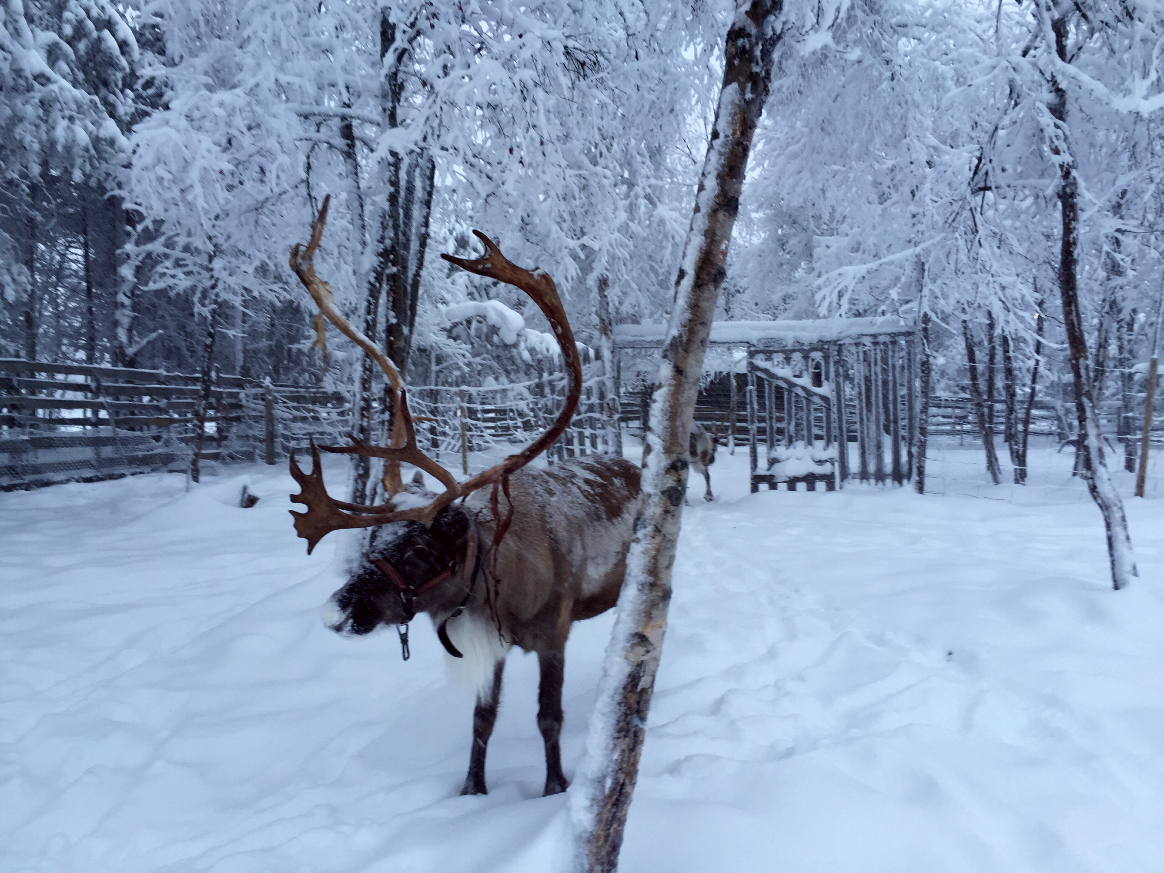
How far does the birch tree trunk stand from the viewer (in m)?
1.63

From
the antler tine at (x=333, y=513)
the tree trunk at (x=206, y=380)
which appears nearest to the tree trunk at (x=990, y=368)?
the antler tine at (x=333, y=513)

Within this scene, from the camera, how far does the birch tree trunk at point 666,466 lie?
1633 mm

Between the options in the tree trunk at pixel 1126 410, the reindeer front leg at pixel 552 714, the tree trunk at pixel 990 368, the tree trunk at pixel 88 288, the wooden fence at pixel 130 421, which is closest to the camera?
the reindeer front leg at pixel 552 714

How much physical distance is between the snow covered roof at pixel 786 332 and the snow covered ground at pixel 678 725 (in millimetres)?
3961

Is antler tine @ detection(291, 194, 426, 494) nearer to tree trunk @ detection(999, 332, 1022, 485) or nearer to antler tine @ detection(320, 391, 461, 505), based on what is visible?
antler tine @ detection(320, 391, 461, 505)

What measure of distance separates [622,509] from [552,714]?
115 cm

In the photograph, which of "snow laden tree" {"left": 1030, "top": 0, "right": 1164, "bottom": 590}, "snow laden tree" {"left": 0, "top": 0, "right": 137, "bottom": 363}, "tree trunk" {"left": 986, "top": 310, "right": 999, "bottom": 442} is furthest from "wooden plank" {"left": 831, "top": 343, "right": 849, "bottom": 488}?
"snow laden tree" {"left": 0, "top": 0, "right": 137, "bottom": 363}

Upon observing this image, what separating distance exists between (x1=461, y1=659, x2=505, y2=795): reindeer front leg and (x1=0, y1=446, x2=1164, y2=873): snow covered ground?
0.10 meters

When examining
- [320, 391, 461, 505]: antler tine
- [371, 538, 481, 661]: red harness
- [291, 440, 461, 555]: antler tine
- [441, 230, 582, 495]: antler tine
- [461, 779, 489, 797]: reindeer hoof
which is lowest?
[461, 779, 489, 797]: reindeer hoof

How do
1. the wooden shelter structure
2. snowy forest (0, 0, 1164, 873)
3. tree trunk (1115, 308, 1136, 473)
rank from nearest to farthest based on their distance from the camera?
1. snowy forest (0, 0, 1164, 873)
2. the wooden shelter structure
3. tree trunk (1115, 308, 1136, 473)

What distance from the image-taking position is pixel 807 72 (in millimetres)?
4738

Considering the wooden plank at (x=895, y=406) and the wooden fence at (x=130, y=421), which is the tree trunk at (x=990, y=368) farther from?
the wooden fence at (x=130, y=421)

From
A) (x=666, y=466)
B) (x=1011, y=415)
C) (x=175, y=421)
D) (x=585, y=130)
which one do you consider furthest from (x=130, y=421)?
(x=1011, y=415)

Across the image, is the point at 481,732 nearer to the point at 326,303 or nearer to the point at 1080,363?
the point at 326,303
